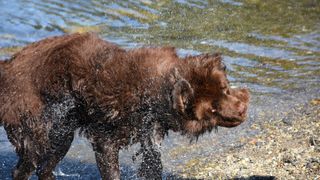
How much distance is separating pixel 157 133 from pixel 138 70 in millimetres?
586

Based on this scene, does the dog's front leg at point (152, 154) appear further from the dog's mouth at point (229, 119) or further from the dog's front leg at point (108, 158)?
the dog's mouth at point (229, 119)

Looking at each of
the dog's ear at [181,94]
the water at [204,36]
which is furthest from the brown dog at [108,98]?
the water at [204,36]

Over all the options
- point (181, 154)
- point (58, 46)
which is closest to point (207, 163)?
point (181, 154)

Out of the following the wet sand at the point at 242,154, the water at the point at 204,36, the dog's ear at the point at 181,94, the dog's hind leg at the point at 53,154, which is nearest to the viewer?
the dog's ear at the point at 181,94

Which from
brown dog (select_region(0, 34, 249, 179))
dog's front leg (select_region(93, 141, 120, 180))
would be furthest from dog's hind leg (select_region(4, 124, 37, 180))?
dog's front leg (select_region(93, 141, 120, 180))

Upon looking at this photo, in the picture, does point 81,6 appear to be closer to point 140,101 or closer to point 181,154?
point 181,154

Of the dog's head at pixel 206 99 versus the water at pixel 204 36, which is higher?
the dog's head at pixel 206 99

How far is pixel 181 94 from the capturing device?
503 cm

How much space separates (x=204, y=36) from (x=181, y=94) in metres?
8.02

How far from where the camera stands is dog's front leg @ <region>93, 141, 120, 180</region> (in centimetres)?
539

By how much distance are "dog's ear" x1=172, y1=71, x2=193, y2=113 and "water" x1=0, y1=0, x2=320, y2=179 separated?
1.78m

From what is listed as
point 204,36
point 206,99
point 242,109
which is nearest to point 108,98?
point 206,99

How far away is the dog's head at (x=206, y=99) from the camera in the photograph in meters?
5.05

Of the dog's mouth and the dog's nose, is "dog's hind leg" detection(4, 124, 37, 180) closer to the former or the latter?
the dog's mouth
